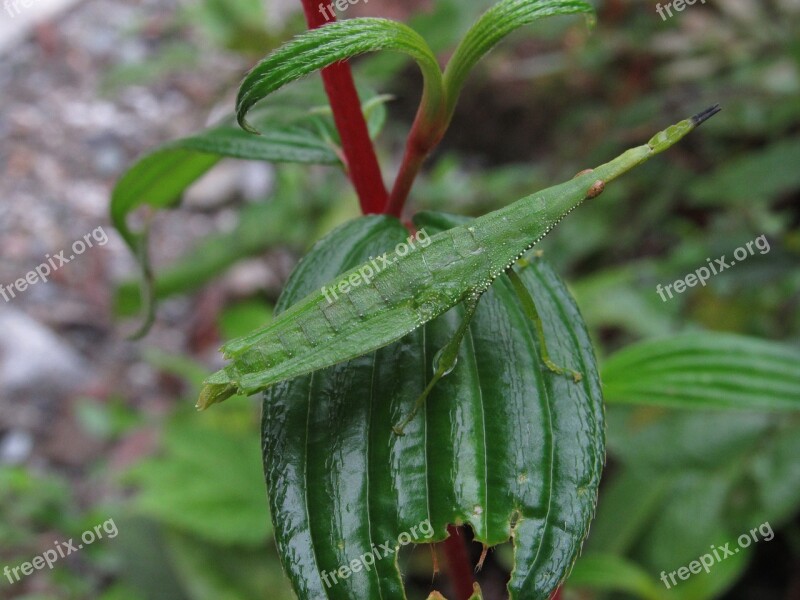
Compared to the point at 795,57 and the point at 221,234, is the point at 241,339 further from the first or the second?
the point at 795,57

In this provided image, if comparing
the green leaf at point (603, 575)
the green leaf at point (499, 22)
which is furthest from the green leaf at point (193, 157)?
the green leaf at point (603, 575)

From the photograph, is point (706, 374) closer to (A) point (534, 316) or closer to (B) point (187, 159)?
(A) point (534, 316)

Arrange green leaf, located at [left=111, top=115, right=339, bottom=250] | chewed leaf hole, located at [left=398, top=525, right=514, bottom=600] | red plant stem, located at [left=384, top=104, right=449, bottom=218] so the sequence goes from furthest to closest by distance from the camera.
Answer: chewed leaf hole, located at [left=398, top=525, right=514, bottom=600], green leaf, located at [left=111, top=115, right=339, bottom=250], red plant stem, located at [left=384, top=104, right=449, bottom=218]

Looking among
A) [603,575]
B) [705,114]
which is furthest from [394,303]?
[603,575]

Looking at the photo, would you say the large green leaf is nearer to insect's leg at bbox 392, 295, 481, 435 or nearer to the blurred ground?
insect's leg at bbox 392, 295, 481, 435

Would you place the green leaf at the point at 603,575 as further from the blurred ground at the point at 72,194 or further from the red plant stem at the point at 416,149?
the blurred ground at the point at 72,194

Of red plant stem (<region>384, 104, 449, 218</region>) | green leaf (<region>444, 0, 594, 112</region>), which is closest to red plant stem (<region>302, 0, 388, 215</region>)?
red plant stem (<region>384, 104, 449, 218</region>)

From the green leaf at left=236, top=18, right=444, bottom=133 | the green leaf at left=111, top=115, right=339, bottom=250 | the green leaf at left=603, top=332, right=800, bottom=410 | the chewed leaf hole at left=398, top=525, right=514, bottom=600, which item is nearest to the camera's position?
the green leaf at left=236, top=18, right=444, bottom=133
